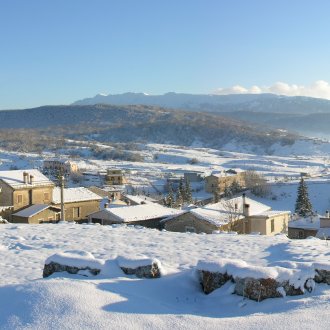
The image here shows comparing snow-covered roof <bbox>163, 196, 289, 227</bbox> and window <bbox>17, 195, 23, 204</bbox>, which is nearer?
snow-covered roof <bbox>163, 196, 289, 227</bbox>

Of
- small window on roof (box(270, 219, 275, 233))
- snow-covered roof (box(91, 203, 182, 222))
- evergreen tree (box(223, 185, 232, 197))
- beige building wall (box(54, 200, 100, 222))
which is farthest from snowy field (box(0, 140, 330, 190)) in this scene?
small window on roof (box(270, 219, 275, 233))

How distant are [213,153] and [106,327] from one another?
176 metres

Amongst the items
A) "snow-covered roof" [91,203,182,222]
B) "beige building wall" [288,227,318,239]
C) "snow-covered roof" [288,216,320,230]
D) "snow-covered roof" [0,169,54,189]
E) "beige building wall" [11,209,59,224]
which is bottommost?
"beige building wall" [288,227,318,239]

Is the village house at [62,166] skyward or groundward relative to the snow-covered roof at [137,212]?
groundward

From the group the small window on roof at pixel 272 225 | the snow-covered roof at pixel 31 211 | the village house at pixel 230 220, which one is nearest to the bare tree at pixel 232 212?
the village house at pixel 230 220

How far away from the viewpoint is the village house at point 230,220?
30798 mm

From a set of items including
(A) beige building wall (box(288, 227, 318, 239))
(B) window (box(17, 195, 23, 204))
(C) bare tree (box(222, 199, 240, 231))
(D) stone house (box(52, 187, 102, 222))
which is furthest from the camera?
(D) stone house (box(52, 187, 102, 222))

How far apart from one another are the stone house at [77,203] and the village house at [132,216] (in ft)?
15.7

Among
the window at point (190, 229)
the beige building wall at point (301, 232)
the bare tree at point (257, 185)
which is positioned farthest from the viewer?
the bare tree at point (257, 185)

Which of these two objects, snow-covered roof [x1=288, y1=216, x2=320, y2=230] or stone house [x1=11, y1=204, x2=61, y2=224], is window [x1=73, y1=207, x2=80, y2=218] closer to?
stone house [x1=11, y1=204, x2=61, y2=224]

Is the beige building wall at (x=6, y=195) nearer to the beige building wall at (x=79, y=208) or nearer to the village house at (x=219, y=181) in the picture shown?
the beige building wall at (x=79, y=208)

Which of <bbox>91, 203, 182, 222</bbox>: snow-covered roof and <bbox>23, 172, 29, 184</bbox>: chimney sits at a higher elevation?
<bbox>23, 172, 29, 184</bbox>: chimney

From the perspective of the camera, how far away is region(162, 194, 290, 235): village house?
30798 millimetres

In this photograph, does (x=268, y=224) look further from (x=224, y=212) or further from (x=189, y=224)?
(x=189, y=224)
